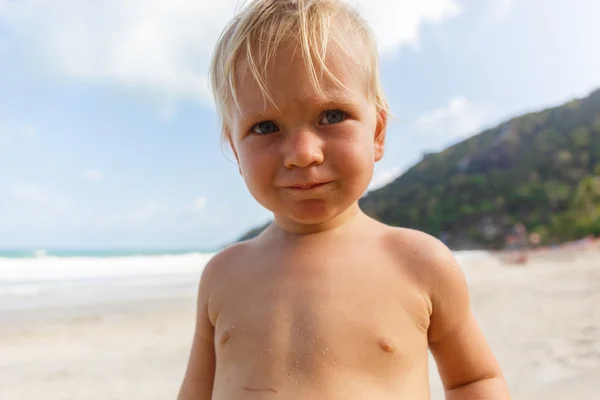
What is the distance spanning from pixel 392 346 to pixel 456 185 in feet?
81.8

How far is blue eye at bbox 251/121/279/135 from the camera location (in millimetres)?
1162

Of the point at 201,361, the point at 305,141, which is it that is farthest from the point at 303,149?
the point at 201,361

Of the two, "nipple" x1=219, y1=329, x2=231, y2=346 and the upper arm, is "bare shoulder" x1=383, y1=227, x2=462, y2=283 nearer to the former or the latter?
the upper arm

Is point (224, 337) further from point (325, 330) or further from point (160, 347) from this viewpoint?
point (160, 347)

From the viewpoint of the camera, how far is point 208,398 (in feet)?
4.51

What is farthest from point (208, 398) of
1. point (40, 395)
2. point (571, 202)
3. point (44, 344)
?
point (571, 202)

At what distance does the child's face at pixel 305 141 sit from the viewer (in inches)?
43.7

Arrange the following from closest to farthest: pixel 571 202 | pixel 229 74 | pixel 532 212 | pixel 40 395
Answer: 1. pixel 229 74
2. pixel 40 395
3. pixel 571 202
4. pixel 532 212

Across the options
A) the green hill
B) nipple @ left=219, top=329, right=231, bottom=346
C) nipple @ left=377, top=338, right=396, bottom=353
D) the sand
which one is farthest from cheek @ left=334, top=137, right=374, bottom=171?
the green hill

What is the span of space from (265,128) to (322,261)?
1.15 ft

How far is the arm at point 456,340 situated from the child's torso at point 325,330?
0.05 m

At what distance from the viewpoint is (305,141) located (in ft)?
3.58

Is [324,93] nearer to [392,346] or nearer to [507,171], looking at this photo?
[392,346]

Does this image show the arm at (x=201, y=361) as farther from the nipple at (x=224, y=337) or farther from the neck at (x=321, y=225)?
the neck at (x=321, y=225)
